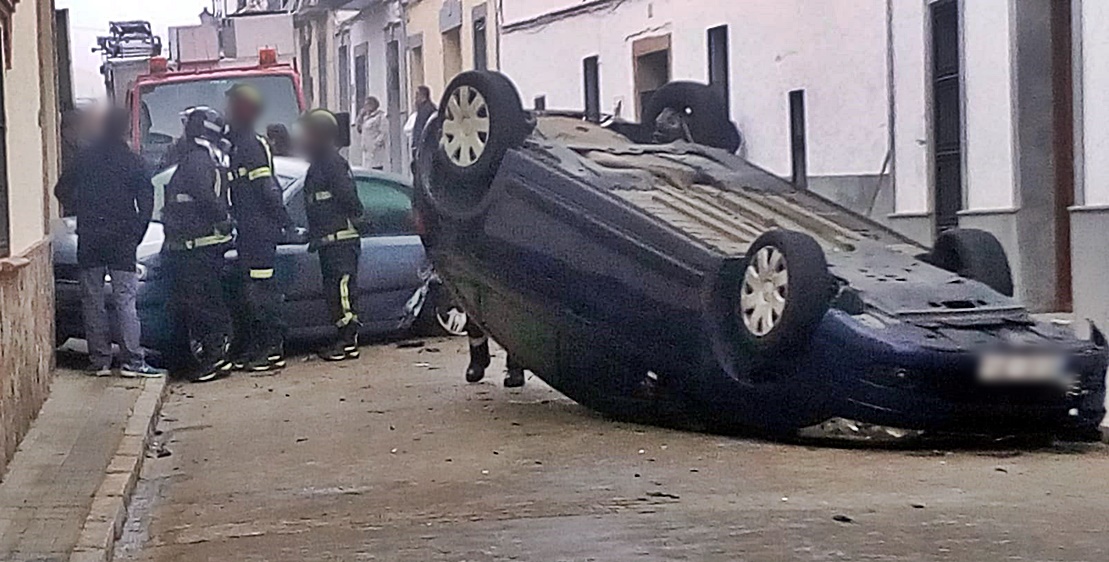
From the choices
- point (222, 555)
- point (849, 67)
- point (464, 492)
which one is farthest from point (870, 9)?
point (222, 555)

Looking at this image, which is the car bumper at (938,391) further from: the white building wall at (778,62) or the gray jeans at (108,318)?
the white building wall at (778,62)

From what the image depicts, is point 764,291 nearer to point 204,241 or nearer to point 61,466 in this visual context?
point 61,466

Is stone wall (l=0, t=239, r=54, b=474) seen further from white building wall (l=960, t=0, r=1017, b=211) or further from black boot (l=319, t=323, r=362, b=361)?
white building wall (l=960, t=0, r=1017, b=211)

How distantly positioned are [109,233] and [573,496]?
5.54 metres

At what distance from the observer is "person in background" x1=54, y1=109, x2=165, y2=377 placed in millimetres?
12219

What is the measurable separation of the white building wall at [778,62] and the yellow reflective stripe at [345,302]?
475 centimetres

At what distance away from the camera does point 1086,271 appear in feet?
40.2

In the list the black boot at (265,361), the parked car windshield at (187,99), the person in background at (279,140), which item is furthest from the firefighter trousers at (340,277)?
the parked car windshield at (187,99)

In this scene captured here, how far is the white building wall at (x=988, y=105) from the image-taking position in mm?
13430

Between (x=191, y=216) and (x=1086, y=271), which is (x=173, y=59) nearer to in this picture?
(x=191, y=216)

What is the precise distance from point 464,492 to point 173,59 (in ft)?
57.2

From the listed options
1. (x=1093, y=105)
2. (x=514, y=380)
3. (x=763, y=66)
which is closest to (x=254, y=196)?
(x=514, y=380)

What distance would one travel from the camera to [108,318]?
41.5 feet

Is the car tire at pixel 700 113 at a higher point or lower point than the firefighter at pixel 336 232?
higher
